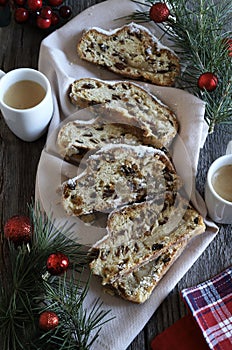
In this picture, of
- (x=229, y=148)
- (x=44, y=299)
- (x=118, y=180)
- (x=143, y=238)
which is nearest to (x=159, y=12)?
(x=229, y=148)

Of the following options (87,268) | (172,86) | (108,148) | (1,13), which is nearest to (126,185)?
(108,148)

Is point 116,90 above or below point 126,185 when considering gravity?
above

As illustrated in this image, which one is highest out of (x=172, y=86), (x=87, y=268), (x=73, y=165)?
(x=172, y=86)

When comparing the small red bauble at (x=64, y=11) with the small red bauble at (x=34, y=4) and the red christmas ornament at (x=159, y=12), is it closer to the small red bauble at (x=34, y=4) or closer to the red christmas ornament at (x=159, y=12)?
the small red bauble at (x=34, y=4)

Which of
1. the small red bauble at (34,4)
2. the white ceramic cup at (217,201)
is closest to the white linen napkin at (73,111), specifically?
the white ceramic cup at (217,201)

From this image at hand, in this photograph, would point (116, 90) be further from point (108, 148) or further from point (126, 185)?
point (126, 185)

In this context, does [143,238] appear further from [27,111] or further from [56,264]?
[27,111]
